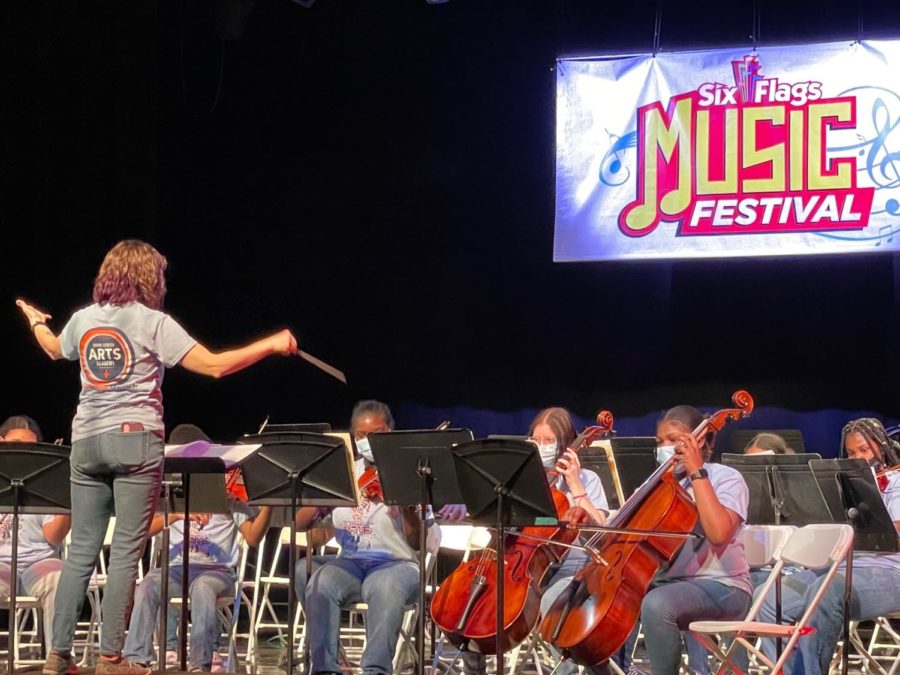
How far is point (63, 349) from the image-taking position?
470 centimetres

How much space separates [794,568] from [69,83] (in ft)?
19.7

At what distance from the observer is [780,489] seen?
19.3 feet

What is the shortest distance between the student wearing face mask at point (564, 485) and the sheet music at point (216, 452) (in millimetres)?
1318

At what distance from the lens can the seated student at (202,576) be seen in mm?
6273

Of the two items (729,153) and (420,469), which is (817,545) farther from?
(729,153)

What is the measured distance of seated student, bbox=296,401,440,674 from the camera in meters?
5.76

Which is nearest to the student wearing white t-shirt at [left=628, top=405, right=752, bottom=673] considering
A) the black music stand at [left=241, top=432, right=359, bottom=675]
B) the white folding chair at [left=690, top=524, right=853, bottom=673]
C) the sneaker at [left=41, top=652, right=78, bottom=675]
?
the white folding chair at [left=690, top=524, right=853, bottom=673]

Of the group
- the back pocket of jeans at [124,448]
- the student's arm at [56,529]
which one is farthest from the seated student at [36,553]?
the back pocket of jeans at [124,448]

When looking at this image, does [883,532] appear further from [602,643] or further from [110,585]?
[110,585]

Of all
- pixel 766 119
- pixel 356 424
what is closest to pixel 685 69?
pixel 766 119

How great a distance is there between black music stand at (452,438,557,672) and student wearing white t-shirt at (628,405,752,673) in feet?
2.19

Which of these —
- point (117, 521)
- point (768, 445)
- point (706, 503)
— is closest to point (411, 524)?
point (706, 503)

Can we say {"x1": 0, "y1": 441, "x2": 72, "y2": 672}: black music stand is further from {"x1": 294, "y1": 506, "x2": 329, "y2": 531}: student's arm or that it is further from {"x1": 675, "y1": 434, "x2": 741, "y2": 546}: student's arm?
{"x1": 675, "y1": 434, "x2": 741, "y2": 546}: student's arm

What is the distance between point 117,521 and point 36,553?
2.44 m
